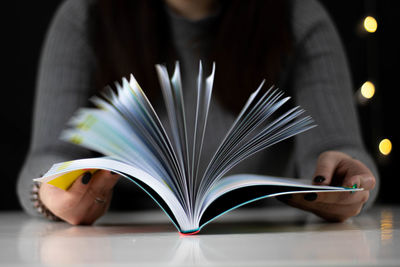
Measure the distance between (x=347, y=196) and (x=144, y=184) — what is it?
1.04 ft

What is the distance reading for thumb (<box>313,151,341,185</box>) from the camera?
0.60 meters

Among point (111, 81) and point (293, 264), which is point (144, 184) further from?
point (111, 81)

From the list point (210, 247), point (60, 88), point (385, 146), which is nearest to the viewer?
point (210, 247)

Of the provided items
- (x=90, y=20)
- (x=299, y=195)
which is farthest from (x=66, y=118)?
(x=299, y=195)

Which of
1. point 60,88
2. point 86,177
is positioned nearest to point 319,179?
point 86,177

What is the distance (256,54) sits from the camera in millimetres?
1181

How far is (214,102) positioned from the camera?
1228 mm

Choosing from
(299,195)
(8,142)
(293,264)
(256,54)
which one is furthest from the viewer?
(8,142)

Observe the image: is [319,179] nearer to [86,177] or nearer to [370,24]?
[86,177]

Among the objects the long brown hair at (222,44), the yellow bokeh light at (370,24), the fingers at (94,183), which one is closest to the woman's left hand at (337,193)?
the fingers at (94,183)

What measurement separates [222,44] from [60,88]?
0.46m

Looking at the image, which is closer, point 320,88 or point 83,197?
point 83,197

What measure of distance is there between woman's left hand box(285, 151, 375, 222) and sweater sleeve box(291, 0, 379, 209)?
326mm

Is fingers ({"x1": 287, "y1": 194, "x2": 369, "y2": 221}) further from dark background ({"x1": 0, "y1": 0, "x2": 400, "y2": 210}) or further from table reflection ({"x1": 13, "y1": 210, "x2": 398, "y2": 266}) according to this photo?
dark background ({"x1": 0, "y1": 0, "x2": 400, "y2": 210})
